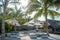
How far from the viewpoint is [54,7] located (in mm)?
19891

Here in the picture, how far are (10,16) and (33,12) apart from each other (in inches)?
279

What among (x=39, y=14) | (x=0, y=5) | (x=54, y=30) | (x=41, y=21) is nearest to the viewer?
(x=0, y=5)

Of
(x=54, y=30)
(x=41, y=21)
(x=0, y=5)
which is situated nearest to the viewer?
(x=0, y=5)

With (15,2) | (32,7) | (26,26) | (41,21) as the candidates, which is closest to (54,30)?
(41,21)

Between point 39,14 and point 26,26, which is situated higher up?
point 39,14

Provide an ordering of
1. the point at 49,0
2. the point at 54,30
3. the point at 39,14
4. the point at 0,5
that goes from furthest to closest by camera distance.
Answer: the point at 54,30 → the point at 39,14 → the point at 49,0 → the point at 0,5

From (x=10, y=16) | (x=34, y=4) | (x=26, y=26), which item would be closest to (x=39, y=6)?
(x=34, y=4)

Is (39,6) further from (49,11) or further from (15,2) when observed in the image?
(15,2)

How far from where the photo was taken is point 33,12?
21.1 m

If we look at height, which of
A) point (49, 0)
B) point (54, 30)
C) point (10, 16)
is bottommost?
point (54, 30)

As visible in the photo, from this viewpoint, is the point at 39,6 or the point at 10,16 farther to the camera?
the point at 10,16

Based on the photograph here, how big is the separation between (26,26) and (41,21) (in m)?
3.25

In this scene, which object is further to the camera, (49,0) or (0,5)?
(49,0)

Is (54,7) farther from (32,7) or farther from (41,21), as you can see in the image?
(41,21)
